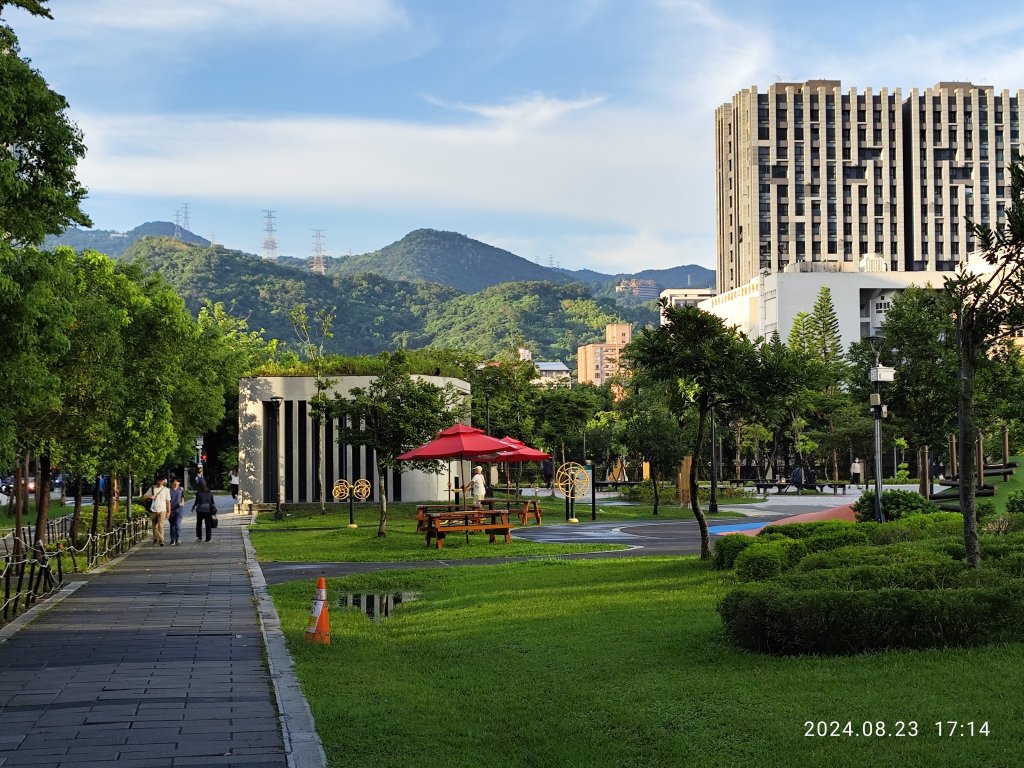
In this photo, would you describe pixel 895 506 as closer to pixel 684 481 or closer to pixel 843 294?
pixel 684 481

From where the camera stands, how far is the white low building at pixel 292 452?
48562mm

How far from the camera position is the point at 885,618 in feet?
32.7

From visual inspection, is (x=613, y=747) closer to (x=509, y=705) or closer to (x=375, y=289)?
(x=509, y=705)

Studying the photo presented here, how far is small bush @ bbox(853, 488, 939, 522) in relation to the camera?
23.6 metres

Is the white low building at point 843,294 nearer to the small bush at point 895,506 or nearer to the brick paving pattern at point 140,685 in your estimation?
the small bush at point 895,506

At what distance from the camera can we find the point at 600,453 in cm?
7375

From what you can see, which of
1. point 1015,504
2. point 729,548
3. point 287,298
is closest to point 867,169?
point 287,298

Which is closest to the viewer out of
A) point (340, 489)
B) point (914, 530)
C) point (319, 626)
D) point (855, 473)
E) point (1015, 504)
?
point (319, 626)

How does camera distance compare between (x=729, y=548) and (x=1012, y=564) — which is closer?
(x=1012, y=564)

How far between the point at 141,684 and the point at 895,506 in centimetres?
1691

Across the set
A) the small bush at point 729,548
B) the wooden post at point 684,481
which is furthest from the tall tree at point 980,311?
the wooden post at point 684,481

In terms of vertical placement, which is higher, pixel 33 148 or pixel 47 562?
pixel 33 148

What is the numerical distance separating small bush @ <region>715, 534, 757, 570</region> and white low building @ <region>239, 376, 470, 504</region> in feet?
102

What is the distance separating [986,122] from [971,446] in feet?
543
